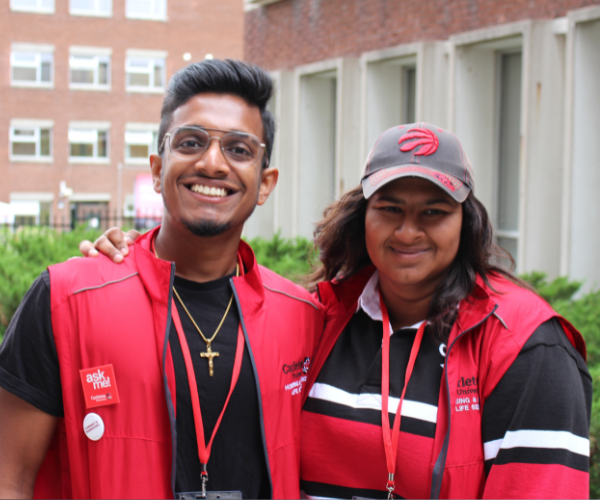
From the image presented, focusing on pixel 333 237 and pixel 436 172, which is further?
pixel 333 237

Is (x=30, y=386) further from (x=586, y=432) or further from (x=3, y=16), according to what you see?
(x=3, y=16)

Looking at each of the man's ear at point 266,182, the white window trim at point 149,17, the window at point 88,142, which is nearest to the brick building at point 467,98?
the man's ear at point 266,182

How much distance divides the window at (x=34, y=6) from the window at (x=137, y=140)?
22.9 ft

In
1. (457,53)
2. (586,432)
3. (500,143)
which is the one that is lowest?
(586,432)

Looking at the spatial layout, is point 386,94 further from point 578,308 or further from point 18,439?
point 18,439

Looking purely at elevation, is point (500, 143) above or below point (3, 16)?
below

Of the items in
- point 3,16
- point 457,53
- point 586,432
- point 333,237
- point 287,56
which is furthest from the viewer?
point 3,16

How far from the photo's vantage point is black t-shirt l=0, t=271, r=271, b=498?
2244 millimetres

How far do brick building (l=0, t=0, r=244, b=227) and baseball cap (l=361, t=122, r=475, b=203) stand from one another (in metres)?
33.3

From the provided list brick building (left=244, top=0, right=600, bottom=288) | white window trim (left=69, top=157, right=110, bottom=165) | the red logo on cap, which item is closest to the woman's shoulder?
the red logo on cap

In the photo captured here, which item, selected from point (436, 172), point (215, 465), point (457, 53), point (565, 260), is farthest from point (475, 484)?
point (457, 53)

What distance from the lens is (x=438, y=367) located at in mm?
2439

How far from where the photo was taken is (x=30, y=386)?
2.23 metres

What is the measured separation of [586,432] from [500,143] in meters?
7.23
